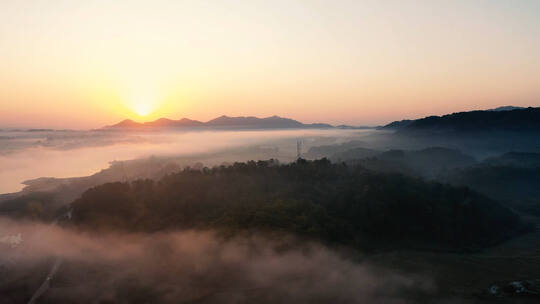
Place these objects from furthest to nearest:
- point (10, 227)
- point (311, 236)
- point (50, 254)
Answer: point (10, 227) < point (50, 254) < point (311, 236)

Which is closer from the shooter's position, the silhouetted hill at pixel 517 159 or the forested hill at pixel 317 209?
the forested hill at pixel 317 209

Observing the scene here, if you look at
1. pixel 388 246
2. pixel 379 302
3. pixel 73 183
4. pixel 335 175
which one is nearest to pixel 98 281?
pixel 379 302

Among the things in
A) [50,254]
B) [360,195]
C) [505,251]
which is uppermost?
[360,195]

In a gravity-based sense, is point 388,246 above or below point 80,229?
below

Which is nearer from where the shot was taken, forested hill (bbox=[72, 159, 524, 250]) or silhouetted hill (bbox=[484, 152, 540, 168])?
forested hill (bbox=[72, 159, 524, 250])

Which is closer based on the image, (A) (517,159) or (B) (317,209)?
(B) (317,209)

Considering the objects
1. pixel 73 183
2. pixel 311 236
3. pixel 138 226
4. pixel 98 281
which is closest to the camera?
pixel 98 281

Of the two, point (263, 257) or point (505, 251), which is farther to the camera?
point (505, 251)

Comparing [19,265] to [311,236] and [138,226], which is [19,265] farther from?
[311,236]
